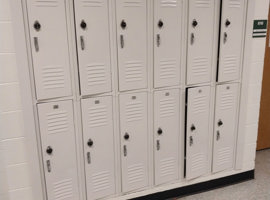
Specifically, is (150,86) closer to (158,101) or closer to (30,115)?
(158,101)

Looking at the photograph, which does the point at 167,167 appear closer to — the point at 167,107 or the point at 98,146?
the point at 167,107

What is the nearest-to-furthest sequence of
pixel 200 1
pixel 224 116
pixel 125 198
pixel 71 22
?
pixel 71 22
pixel 200 1
pixel 125 198
pixel 224 116

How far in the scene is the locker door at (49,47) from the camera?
1.75 m

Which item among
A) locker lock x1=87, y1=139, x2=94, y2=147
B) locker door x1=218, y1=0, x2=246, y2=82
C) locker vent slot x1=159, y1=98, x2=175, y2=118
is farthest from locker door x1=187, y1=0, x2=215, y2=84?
locker lock x1=87, y1=139, x2=94, y2=147

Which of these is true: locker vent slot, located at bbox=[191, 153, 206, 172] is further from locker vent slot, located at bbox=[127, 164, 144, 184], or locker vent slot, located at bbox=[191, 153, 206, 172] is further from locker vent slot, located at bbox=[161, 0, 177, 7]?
locker vent slot, located at bbox=[161, 0, 177, 7]

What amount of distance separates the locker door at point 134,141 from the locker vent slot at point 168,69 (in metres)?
0.23

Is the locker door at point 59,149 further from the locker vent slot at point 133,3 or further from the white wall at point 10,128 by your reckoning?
the locker vent slot at point 133,3

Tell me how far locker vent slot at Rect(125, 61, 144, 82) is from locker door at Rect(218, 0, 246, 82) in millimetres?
746

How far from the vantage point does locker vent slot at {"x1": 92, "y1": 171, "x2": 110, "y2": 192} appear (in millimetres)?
2183

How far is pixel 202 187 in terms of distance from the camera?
262 centimetres

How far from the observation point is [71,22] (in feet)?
6.06

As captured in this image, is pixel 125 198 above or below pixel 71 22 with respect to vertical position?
below

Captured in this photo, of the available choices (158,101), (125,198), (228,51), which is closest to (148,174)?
(125,198)

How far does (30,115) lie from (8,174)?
47cm
